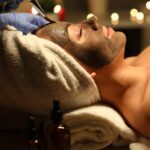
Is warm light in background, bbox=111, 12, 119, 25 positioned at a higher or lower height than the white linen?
higher

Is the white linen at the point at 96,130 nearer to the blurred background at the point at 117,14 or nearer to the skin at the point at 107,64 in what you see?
the skin at the point at 107,64

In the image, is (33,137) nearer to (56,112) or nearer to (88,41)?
(56,112)

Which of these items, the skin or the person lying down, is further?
the skin

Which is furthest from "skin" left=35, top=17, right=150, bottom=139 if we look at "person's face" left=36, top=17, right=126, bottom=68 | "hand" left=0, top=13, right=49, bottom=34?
"hand" left=0, top=13, right=49, bottom=34

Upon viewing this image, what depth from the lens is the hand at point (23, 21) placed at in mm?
1300

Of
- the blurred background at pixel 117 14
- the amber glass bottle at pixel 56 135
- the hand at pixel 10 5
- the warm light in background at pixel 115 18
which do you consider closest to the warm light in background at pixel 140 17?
the blurred background at pixel 117 14

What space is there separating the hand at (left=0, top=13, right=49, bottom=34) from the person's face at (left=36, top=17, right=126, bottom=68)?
0.44ft

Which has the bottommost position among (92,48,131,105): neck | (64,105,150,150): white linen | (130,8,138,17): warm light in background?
(64,105,150,150): white linen

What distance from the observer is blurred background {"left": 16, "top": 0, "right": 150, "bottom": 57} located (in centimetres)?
226

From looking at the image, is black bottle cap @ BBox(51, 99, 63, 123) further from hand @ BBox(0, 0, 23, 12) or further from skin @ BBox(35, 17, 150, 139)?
hand @ BBox(0, 0, 23, 12)

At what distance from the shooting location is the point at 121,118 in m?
1.19

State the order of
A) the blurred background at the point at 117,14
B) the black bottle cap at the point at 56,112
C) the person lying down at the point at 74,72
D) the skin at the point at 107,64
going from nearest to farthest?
1. the black bottle cap at the point at 56,112
2. the person lying down at the point at 74,72
3. the skin at the point at 107,64
4. the blurred background at the point at 117,14

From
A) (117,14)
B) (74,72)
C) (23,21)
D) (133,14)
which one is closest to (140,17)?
(133,14)

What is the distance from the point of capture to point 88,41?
1.23 m
